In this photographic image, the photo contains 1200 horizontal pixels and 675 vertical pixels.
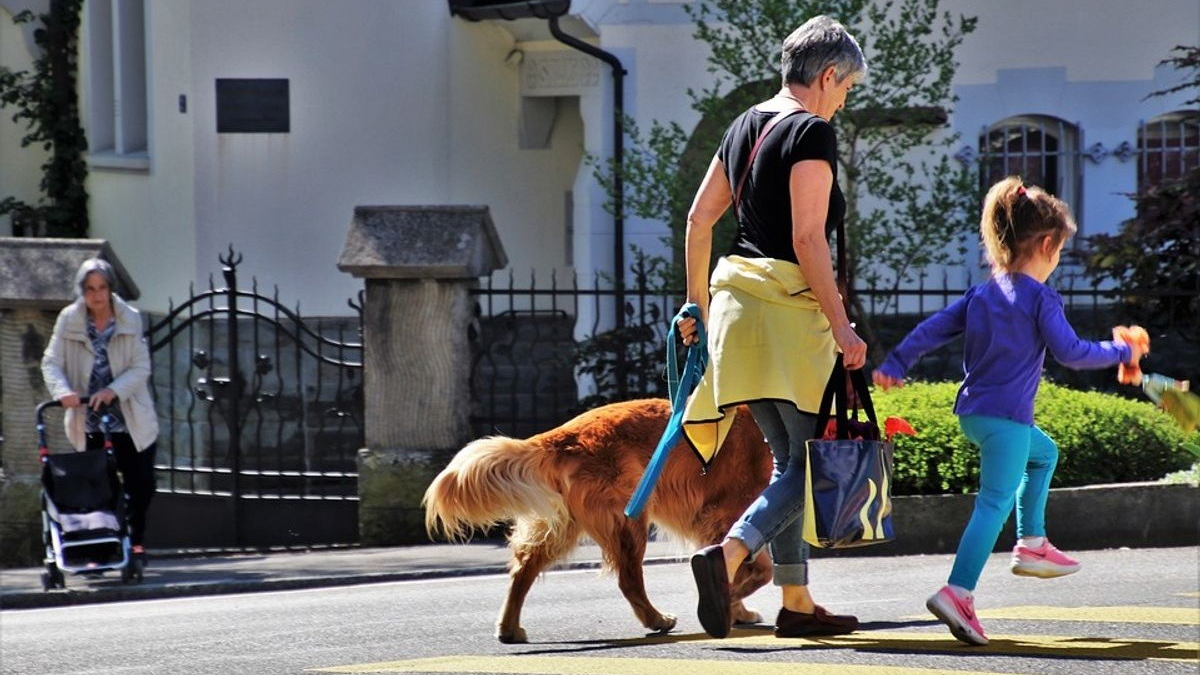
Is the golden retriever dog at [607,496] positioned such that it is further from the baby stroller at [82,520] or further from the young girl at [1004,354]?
the baby stroller at [82,520]

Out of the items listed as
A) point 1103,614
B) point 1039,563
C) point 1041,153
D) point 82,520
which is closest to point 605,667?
point 1039,563

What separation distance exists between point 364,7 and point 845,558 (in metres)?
8.62

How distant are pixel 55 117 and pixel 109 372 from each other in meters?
10.3

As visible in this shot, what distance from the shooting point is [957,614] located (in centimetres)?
654

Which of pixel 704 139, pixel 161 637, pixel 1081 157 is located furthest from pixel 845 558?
pixel 1081 157

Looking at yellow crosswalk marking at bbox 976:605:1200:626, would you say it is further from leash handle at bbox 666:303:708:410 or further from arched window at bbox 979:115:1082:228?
arched window at bbox 979:115:1082:228

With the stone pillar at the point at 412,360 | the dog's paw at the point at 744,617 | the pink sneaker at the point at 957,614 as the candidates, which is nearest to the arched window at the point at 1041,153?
the stone pillar at the point at 412,360

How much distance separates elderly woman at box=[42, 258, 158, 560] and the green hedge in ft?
13.3

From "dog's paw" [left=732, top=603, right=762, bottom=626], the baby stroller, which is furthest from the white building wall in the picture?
"dog's paw" [left=732, top=603, right=762, bottom=626]

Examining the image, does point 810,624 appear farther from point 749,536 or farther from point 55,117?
point 55,117

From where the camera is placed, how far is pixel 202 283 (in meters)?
A: 17.0

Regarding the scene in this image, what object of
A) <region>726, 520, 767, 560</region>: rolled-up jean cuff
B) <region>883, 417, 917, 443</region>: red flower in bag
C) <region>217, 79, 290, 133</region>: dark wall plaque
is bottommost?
<region>726, 520, 767, 560</region>: rolled-up jean cuff

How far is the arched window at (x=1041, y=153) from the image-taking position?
56.7 feet

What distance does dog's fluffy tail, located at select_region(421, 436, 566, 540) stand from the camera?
721cm
